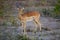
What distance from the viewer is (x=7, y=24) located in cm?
611

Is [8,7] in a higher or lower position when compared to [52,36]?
higher

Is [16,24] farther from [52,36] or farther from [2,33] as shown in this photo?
[52,36]

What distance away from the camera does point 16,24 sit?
610 cm

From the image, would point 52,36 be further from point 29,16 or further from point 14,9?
point 14,9

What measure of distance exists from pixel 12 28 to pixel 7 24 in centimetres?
30

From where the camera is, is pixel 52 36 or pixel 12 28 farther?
pixel 12 28

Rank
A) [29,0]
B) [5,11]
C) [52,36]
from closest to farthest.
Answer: [52,36], [5,11], [29,0]

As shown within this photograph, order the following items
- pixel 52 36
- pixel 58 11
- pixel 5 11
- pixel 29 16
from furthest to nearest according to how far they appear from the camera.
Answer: pixel 5 11 < pixel 58 11 < pixel 29 16 < pixel 52 36

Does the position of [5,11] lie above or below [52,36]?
above

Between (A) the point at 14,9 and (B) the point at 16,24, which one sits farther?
(A) the point at 14,9

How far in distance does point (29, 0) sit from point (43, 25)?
1679 mm

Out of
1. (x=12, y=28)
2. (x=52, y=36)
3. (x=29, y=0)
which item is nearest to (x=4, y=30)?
(x=12, y=28)

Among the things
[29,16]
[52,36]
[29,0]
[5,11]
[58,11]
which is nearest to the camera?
[52,36]

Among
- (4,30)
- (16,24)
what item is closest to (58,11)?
(16,24)
